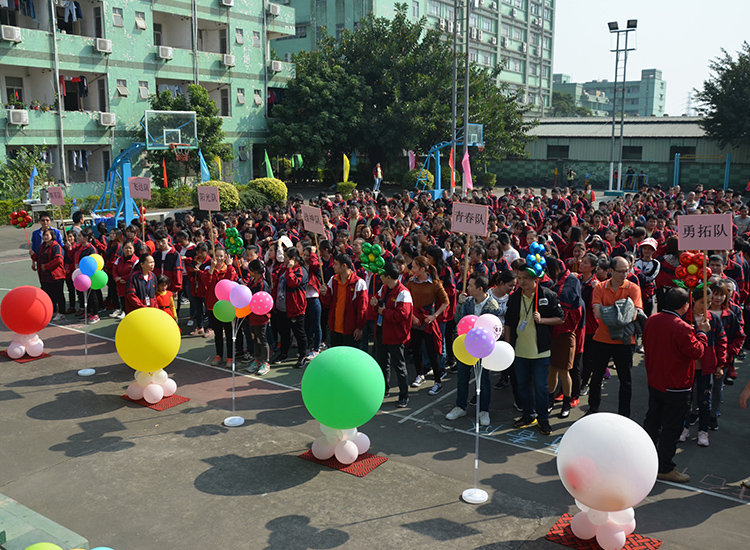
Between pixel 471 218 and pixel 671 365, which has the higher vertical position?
pixel 471 218

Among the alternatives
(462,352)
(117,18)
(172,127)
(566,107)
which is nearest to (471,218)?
(462,352)

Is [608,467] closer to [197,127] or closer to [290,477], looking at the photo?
[290,477]

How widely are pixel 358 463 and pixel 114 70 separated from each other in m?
30.5

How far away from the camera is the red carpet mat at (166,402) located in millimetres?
8305

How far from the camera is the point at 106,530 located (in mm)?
5590

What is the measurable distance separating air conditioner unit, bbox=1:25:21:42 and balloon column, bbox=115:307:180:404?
25463 mm

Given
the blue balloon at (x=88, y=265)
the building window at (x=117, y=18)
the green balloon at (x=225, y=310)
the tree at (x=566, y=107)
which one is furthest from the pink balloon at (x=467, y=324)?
the tree at (x=566, y=107)

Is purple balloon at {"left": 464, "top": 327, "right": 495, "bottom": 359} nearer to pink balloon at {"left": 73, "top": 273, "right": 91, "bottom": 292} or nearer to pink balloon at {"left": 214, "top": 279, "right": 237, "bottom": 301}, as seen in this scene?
pink balloon at {"left": 214, "top": 279, "right": 237, "bottom": 301}

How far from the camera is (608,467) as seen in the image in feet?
15.8

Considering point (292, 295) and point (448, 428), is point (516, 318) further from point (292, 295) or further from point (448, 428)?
point (292, 295)

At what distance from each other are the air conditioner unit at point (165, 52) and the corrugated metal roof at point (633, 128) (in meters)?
26.8

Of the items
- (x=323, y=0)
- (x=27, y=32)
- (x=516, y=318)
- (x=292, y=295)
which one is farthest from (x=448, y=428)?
(x=323, y=0)

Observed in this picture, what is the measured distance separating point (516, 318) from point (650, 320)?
1.46m

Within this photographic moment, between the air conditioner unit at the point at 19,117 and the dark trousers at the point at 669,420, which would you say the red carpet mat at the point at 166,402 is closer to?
the dark trousers at the point at 669,420
